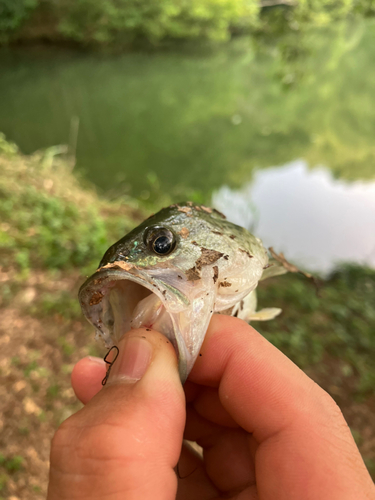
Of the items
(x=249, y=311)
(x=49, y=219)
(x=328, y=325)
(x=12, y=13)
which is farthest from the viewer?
(x=12, y=13)

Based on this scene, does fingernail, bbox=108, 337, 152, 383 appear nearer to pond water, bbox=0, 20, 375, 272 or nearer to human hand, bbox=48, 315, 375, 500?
human hand, bbox=48, 315, 375, 500

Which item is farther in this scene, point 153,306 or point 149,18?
point 149,18

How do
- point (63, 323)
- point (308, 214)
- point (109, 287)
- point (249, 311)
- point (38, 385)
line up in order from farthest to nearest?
point (308, 214) < point (63, 323) < point (38, 385) < point (249, 311) < point (109, 287)

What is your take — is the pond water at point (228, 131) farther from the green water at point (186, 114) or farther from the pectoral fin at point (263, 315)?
the pectoral fin at point (263, 315)

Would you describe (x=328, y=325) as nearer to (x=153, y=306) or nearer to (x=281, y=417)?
(x=281, y=417)

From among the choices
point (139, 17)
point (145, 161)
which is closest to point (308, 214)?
point (145, 161)

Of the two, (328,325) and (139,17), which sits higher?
(139,17)
